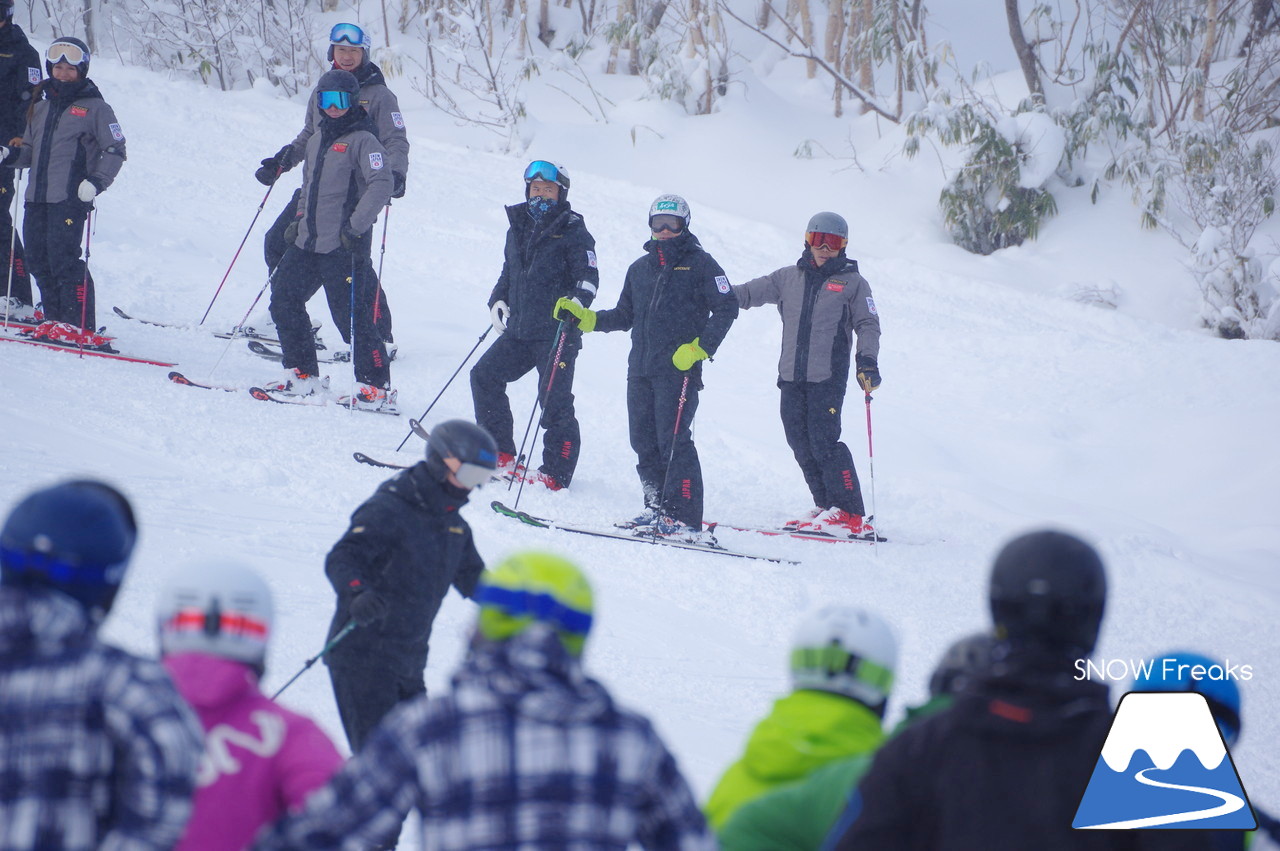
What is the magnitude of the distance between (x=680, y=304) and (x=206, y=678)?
15.0 feet

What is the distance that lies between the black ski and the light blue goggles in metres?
2.59

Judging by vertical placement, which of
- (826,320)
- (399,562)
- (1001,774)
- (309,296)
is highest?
(309,296)

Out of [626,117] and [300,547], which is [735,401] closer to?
[300,547]

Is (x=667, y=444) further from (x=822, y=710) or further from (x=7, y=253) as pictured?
(x=7, y=253)

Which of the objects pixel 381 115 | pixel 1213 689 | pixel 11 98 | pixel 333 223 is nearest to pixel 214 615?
pixel 1213 689

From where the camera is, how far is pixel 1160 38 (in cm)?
1537

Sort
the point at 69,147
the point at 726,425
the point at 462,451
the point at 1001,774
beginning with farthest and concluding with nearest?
the point at 726,425 → the point at 69,147 → the point at 462,451 → the point at 1001,774

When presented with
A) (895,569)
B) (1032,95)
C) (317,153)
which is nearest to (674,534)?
(895,569)

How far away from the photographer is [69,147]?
728 cm

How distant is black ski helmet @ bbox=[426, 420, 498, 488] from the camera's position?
291cm

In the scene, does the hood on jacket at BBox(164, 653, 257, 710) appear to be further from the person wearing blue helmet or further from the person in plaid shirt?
the person wearing blue helmet

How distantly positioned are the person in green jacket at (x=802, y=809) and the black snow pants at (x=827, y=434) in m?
4.69

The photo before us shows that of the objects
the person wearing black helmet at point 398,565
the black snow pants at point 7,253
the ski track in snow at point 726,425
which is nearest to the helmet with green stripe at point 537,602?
the person wearing black helmet at point 398,565

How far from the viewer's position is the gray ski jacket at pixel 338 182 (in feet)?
22.6
